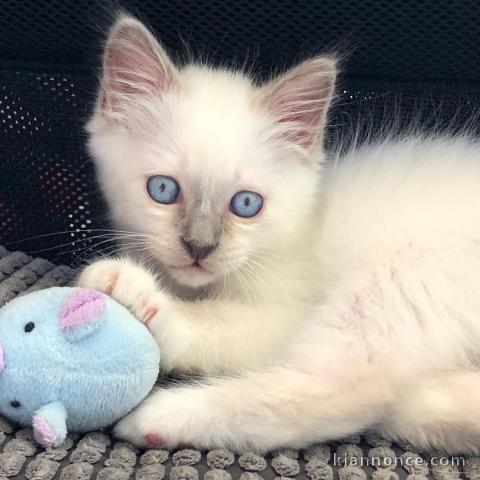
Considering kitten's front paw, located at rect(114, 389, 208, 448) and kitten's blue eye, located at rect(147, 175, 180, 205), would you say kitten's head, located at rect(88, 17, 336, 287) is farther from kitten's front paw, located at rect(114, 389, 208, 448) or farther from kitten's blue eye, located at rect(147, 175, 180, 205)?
kitten's front paw, located at rect(114, 389, 208, 448)

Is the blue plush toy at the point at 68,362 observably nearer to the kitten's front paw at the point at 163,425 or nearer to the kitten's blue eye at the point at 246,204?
the kitten's front paw at the point at 163,425

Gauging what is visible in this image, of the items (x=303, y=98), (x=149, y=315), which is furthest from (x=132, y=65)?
(x=149, y=315)

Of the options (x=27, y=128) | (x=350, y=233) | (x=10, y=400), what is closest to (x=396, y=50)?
(x=350, y=233)

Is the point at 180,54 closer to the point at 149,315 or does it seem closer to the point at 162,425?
the point at 149,315

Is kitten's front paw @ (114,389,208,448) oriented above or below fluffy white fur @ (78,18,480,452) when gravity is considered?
below

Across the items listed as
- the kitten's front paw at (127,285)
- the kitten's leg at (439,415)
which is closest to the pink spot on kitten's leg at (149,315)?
the kitten's front paw at (127,285)

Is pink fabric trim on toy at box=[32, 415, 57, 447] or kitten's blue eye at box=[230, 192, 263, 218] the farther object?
kitten's blue eye at box=[230, 192, 263, 218]

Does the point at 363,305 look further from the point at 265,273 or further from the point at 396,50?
the point at 396,50

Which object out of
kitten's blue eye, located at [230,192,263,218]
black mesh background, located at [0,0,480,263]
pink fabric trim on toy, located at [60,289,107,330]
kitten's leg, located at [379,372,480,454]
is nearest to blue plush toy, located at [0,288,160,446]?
pink fabric trim on toy, located at [60,289,107,330]
